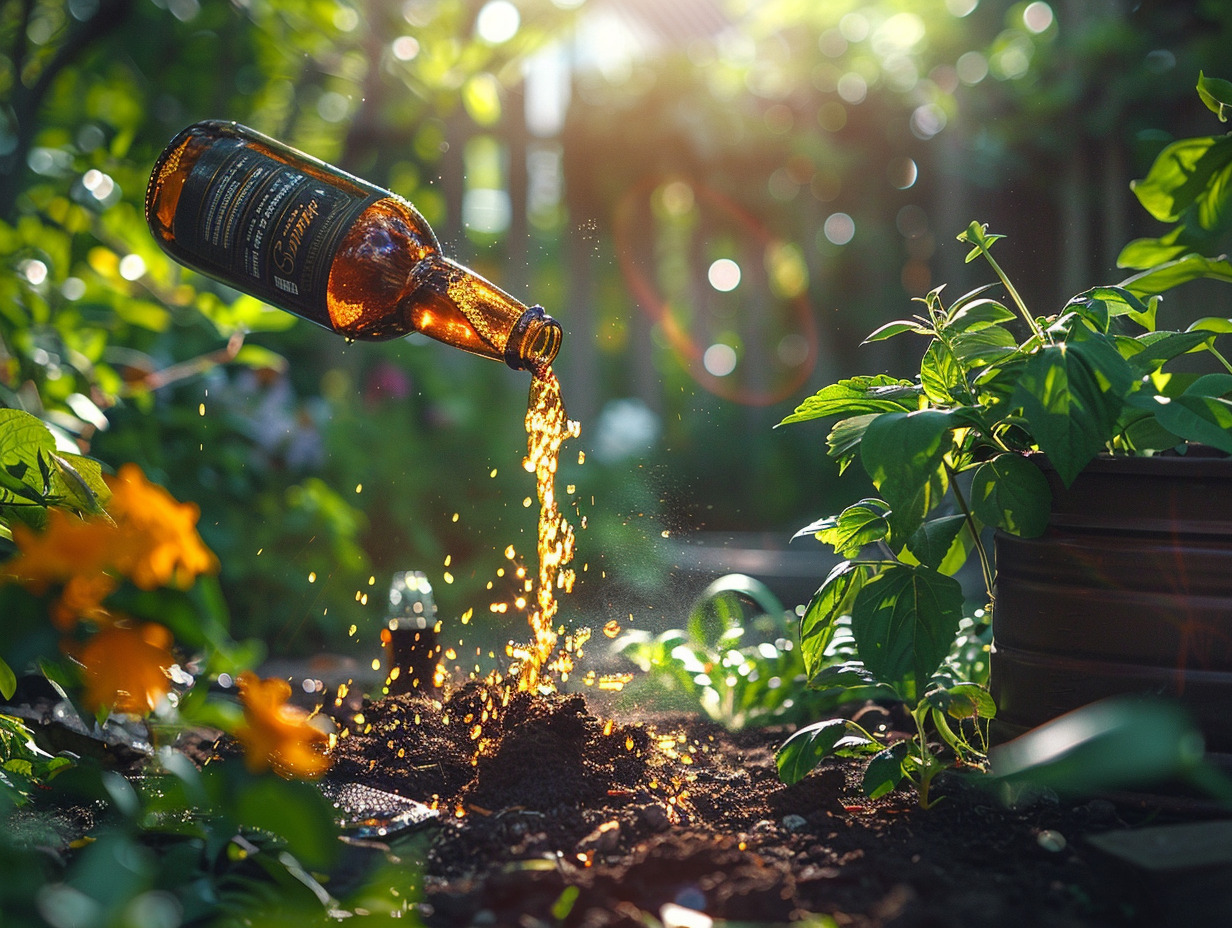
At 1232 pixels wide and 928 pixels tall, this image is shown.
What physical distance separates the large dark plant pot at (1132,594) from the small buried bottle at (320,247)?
0.72 metres

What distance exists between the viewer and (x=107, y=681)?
0.57m

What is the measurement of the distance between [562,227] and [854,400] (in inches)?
131

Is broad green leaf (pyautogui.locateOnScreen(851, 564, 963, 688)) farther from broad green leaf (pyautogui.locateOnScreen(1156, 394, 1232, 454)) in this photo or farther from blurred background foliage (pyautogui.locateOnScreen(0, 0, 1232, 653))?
blurred background foliage (pyautogui.locateOnScreen(0, 0, 1232, 653))

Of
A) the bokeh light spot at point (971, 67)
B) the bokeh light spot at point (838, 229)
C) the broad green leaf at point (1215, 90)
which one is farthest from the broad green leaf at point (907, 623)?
the bokeh light spot at point (838, 229)

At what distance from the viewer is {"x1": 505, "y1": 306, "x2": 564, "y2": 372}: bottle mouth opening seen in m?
1.30

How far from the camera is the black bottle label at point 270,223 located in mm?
1146

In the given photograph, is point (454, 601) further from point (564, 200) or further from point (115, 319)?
point (564, 200)

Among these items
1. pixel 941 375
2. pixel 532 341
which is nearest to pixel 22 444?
pixel 532 341

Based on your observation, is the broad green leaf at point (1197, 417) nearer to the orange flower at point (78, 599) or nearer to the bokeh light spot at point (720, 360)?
the orange flower at point (78, 599)

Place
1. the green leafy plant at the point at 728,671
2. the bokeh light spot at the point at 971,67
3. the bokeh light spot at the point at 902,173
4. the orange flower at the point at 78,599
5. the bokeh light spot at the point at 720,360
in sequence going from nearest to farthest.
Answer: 1. the orange flower at the point at 78,599
2. the green leafy plant at the point at 728,671
3. the bokeh light spot at the point at 971,67
4. the bokeh light spot at the point at 902,173
5. the bokeh light spot at the point at 720,360

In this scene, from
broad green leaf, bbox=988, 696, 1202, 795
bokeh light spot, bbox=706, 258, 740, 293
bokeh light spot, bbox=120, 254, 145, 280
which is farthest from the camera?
bokeh light spot, bbox=706, 258, 740, 293

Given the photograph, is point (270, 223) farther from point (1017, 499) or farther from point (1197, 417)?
point (1197, 417)

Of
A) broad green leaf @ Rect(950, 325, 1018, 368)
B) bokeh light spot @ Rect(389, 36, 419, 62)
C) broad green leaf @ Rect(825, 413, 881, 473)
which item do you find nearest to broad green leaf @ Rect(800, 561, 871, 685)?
broad green leaf @ Rect(825, 413, 881, 473)

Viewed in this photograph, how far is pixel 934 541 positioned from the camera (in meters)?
0.91
